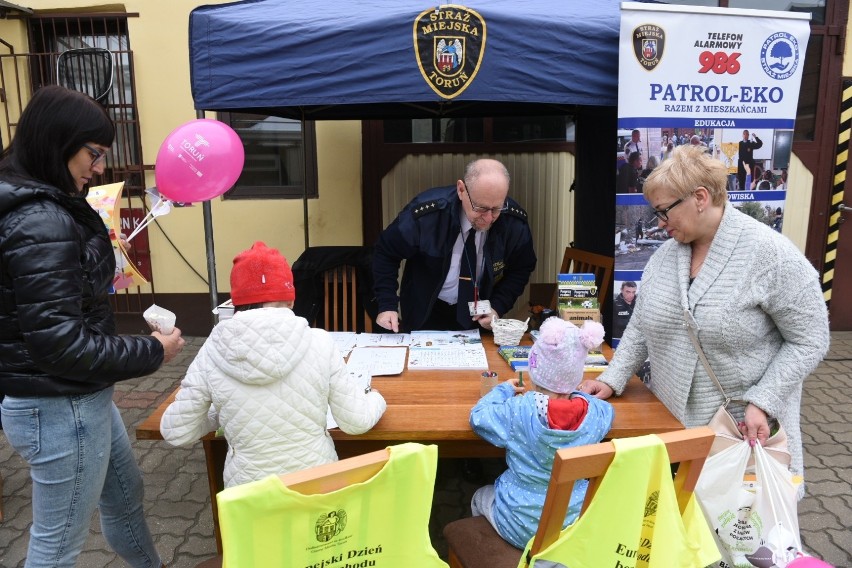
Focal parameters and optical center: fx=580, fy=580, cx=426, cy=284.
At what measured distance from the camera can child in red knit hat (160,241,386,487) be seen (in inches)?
61.3

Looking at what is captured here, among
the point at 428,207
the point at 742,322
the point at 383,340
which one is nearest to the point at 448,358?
the point at 383,340

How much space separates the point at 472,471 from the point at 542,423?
1.61 m

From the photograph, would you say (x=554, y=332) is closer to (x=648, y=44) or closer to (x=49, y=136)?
(x=49, y=136)

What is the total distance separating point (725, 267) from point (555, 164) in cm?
350

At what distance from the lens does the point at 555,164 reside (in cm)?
513

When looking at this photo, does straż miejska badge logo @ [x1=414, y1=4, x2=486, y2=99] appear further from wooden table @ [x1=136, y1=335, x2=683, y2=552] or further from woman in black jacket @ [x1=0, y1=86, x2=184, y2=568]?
woman in black jacket @ [x1=0, y1=86, x2=184, y2=568]

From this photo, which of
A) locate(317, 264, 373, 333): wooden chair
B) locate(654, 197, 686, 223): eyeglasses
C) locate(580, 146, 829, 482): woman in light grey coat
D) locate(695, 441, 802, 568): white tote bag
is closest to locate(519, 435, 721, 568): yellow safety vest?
locate(695, 441, 802, 568): white tote bag

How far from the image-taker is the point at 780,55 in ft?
9.70

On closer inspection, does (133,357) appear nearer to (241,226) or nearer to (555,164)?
(241,226)

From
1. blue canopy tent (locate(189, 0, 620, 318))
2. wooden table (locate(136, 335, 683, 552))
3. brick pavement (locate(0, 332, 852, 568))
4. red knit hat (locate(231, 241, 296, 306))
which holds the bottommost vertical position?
brick pavement (locate(0, 332, 852, 568))

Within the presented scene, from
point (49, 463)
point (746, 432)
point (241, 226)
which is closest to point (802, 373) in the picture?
point (746, 432)

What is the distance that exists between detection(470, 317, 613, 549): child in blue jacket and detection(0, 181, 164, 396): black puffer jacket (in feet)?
3.60

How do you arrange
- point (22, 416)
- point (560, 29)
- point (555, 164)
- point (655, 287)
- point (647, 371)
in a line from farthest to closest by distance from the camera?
point (555, 164) → point (647, 371) → point (560, 29) → point (655, 287) → point (22, 416)

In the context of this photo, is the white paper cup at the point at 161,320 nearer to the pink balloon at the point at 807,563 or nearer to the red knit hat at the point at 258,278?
the red knit hat at the point at 258,278
